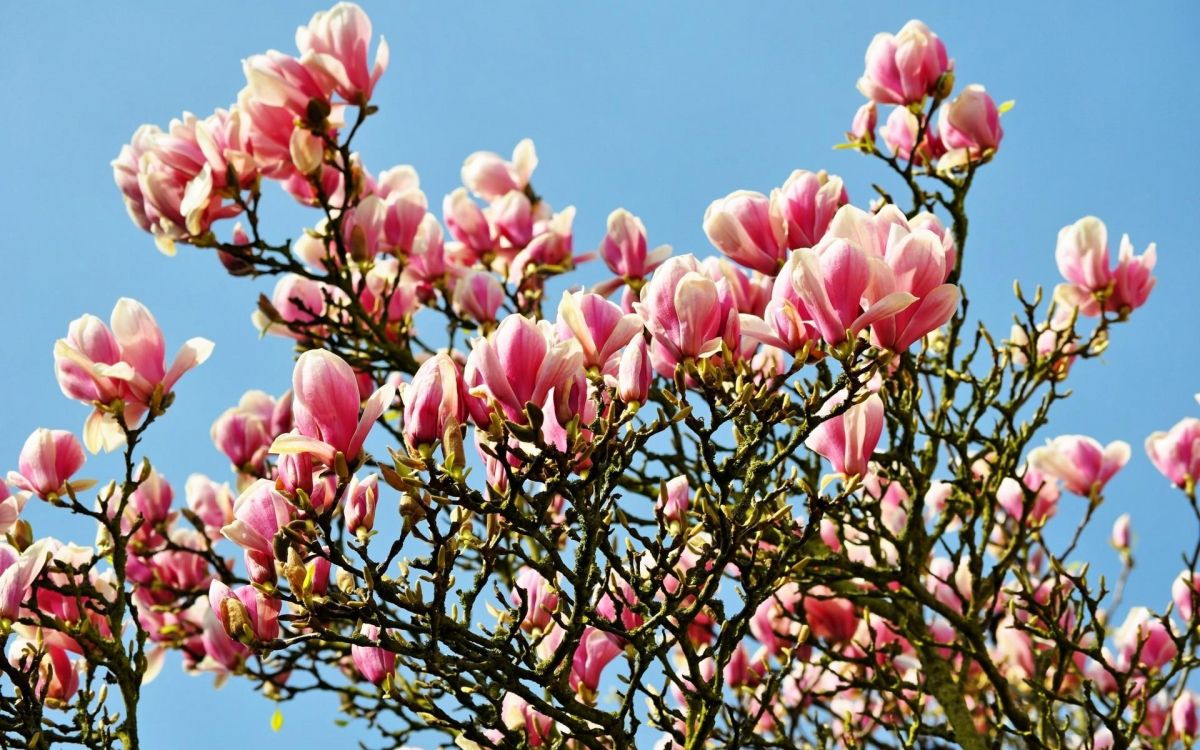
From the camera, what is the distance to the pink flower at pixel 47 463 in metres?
2.73

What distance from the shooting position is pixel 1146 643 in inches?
154

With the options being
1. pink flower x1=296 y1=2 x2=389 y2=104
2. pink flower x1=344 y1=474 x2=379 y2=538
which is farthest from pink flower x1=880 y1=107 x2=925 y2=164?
pink flower x1=344 y1=474 x2=379 y2=538

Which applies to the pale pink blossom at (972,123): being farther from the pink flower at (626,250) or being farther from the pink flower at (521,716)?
the pink flower at (521,716)

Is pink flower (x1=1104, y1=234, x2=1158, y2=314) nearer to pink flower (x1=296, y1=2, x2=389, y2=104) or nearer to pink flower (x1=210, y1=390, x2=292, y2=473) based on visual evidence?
pink flower (x1=296, y1=2, x2=389, y2=104)

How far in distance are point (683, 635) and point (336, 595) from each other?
647mm

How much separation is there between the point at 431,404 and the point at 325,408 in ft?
0.57

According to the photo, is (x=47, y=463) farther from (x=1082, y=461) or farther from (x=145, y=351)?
(x=1082, y=461)

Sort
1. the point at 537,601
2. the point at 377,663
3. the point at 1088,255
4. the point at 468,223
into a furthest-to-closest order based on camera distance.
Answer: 1. the point at 468,223
2. the point at 1088,255
3. the point at 537,601
4. the point at 377,663

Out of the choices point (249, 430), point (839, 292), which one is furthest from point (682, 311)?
point (249, 430)

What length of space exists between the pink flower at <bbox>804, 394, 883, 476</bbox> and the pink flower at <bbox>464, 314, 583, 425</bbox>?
1.76ft

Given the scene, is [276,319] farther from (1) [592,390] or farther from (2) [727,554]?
(2) [727,554]

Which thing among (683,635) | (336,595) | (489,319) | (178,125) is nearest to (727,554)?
(683,635)

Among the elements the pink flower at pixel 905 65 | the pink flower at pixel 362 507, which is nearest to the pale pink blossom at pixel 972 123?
the pink flower at pixel 905 65

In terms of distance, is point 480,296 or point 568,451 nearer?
point 568,451
